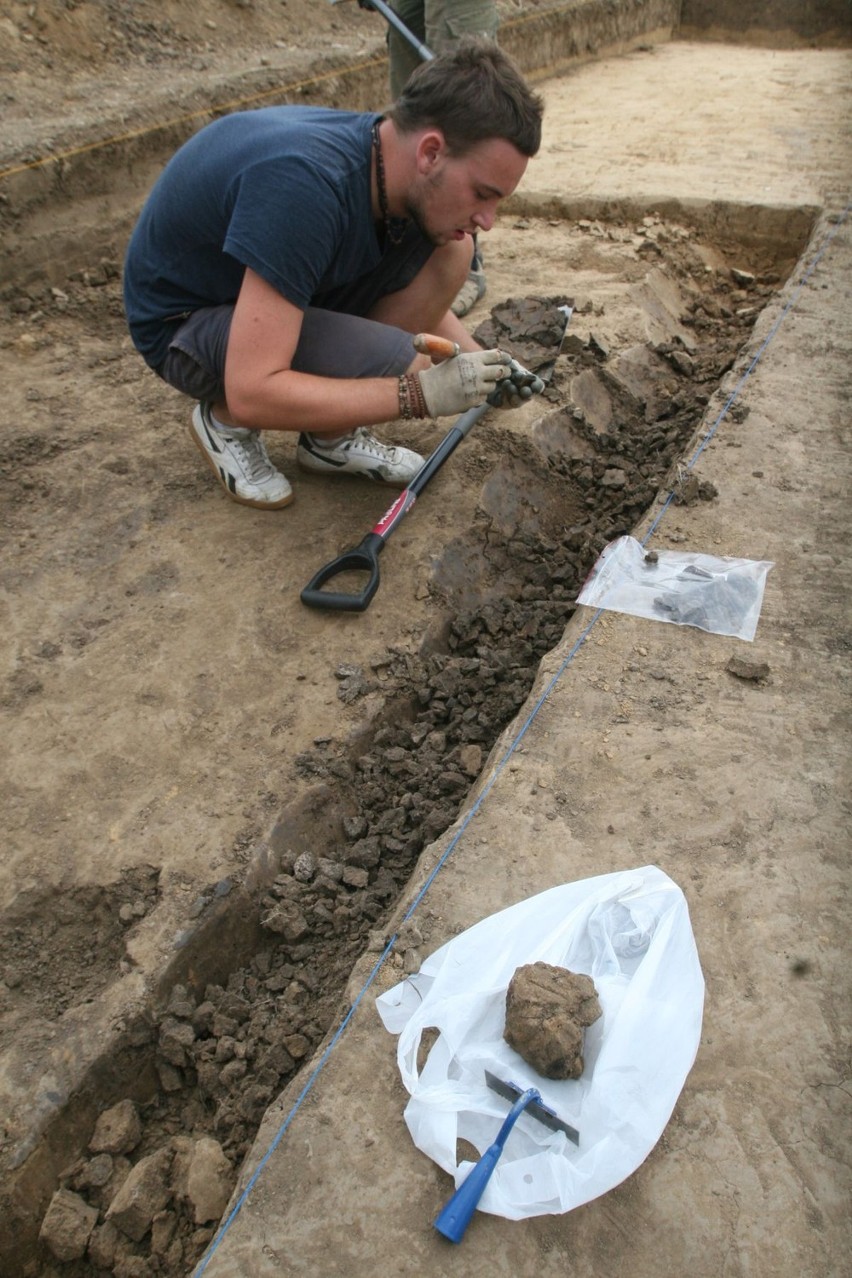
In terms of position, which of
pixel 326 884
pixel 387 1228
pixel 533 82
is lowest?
pixel 326 884

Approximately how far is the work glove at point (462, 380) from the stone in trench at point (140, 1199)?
1.88 metres

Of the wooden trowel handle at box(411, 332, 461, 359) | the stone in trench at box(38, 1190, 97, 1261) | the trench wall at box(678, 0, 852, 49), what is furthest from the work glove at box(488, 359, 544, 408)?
the trench wall at box(678, 0, 852, 49)

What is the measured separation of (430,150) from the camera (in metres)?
2.24

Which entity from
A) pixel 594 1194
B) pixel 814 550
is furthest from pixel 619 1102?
pixel 814 550

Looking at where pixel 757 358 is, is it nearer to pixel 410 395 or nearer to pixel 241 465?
pixel 410 395

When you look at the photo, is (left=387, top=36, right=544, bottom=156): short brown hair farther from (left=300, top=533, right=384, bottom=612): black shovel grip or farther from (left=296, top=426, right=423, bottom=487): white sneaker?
(left=300, top=533, right=384, bottom=612): black shovel grip

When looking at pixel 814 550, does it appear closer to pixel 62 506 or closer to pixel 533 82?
pixel 62 506

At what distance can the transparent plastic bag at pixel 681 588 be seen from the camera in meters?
2.21

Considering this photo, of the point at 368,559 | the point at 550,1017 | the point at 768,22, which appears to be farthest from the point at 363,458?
the point at 768,22

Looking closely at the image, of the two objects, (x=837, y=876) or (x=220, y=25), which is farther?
(x=220, y=25)

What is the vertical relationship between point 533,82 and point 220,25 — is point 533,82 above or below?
below

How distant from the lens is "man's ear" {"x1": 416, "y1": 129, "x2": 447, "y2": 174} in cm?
221

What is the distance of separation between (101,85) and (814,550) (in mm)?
4441

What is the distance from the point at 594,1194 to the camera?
126 cm
